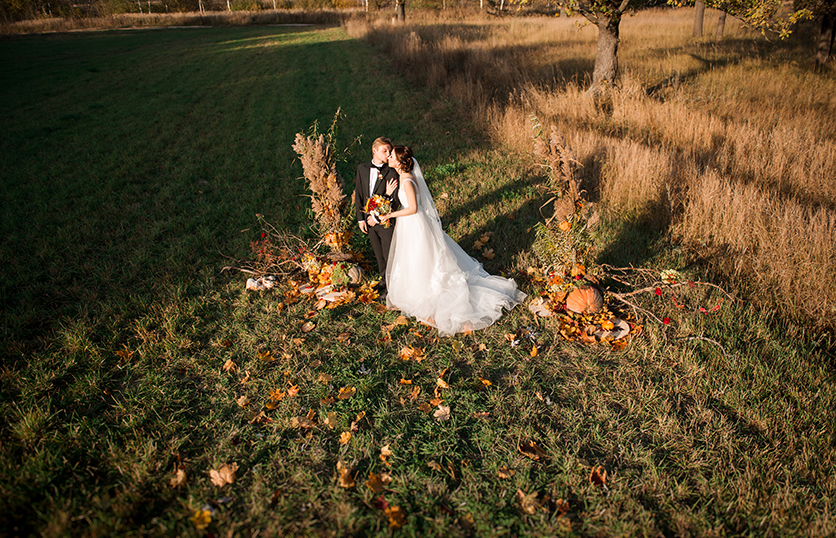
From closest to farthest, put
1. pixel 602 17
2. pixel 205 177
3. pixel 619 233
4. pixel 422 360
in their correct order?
pixel 422 360 → pixel 619 233 → pixel 205 177 → pixel 602 17

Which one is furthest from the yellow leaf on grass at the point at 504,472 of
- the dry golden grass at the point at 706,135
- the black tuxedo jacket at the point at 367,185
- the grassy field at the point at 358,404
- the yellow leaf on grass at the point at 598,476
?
the dry golden grass at the point at 706,135

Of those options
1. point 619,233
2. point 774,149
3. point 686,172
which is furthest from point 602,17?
point 619,233

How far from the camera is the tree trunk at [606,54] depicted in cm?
1030

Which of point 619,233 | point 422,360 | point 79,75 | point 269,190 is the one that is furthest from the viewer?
point 79,75

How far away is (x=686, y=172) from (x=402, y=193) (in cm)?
485

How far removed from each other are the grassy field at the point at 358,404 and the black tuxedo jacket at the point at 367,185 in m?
1.28

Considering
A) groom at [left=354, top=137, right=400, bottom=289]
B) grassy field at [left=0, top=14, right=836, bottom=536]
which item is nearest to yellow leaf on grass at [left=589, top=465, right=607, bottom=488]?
grassy field at [left=0, top=14, right=836, bottom=536]

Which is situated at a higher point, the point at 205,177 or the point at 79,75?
the point at 79,75

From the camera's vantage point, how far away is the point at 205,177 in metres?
8.07

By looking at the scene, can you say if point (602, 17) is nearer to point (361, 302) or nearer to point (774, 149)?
point (774, 149)

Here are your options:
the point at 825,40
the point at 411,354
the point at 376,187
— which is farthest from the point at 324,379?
the point at 825,40

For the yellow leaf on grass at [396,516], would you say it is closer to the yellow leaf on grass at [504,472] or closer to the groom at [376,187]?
the yellow leaf on grass at [504,472]

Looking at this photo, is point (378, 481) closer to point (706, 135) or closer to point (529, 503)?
point (529, 503)

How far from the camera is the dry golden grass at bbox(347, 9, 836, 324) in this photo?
4.64 m
